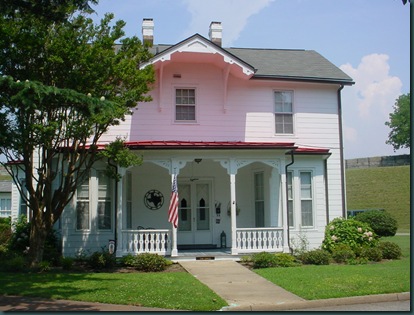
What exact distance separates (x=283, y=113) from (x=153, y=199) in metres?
6.14

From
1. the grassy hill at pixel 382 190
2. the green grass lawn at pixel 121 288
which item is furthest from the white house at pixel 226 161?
the grassy hill at pixel 382 190

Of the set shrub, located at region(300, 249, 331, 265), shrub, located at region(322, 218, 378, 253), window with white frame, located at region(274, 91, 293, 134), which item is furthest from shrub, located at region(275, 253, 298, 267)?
window with white frame, located at region(274, 91, 293, 134)

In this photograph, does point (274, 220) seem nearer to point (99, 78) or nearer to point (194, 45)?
point (194, 45)

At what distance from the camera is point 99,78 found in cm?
1421

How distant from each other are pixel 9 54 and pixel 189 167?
841 cm

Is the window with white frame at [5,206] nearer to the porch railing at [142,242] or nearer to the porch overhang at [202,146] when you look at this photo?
the porch railing at [142,242]

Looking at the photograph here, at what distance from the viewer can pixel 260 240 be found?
17453 millimetres

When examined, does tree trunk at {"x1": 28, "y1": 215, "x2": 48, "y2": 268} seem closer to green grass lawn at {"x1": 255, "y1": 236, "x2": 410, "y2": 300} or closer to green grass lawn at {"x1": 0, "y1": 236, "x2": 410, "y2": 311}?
green grass lawn at {"x1": 0, "y1": 236, "x2": 410, "y2": 311}

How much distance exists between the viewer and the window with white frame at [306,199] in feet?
62.9

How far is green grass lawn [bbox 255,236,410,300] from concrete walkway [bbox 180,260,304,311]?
33cm

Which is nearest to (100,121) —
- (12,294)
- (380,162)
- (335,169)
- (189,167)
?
(12,294)

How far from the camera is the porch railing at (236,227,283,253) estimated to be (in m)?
17.3

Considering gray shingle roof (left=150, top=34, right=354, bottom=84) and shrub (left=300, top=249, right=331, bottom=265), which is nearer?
shrub (left=300, top=249, right=331, bottom=265)

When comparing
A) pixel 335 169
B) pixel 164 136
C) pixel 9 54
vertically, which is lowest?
pixel 335 169
